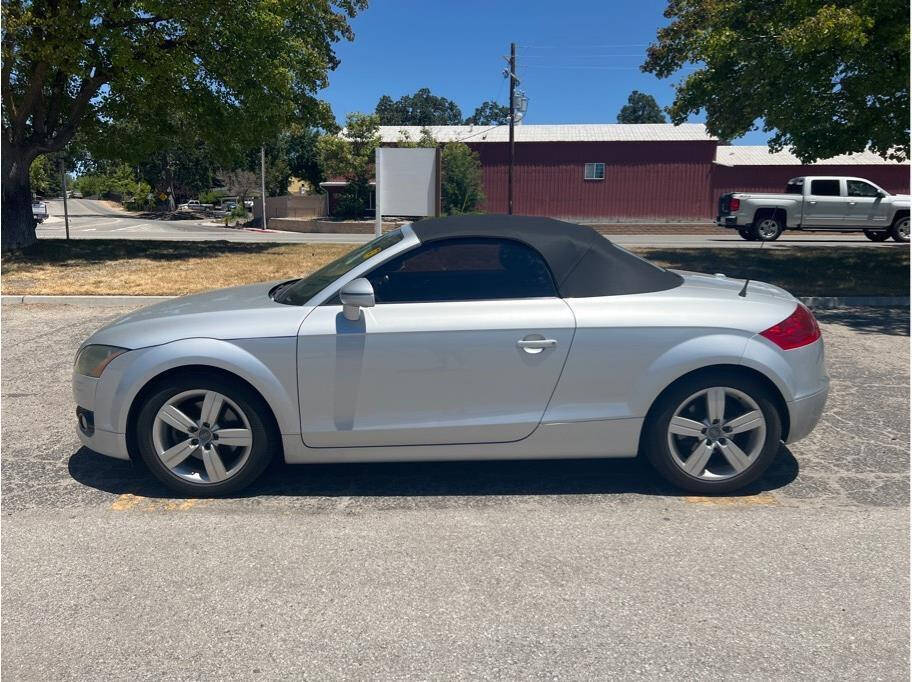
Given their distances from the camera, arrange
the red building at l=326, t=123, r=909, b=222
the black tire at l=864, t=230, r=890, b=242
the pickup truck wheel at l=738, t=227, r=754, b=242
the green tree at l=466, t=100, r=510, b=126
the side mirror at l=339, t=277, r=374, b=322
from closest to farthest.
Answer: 1. the side mirror at l=339, t=277, r=374, b=322
2. the pickup truck wheel at l=738, t=227, r=754, b=242
3. the black tire at l=864, t=230, r=890, b=242
4. the red building at l=326, t=123, r=909, b=222
5. the green tree at l=466, t=100, r=510, b=126

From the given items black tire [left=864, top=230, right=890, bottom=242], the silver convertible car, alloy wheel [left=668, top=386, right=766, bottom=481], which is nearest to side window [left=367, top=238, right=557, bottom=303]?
the silver convertible car

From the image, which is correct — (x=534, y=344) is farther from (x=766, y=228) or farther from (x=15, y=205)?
(x=766, y=228)

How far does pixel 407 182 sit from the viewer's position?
12055 mm

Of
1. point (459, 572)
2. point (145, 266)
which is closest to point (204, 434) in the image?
point (459, 572)

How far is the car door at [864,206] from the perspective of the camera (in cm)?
2309

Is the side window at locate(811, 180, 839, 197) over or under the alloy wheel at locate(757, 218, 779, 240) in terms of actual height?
over

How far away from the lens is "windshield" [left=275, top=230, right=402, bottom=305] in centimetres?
434

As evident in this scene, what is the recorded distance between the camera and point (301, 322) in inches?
159

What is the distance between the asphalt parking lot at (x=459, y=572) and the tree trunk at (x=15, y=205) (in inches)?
540

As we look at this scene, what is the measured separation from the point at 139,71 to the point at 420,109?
9699 centimetres

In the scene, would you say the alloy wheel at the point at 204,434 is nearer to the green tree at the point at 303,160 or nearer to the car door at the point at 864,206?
the car door at the point at 864,206

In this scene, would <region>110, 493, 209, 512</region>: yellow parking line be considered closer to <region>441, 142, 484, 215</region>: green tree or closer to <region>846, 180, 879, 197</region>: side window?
<region>846, 180, 879, 197</region>: side window

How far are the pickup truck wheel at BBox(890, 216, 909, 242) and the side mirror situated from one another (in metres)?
24.0

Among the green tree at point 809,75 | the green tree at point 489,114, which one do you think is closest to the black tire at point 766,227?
the green tree at point 809,75
